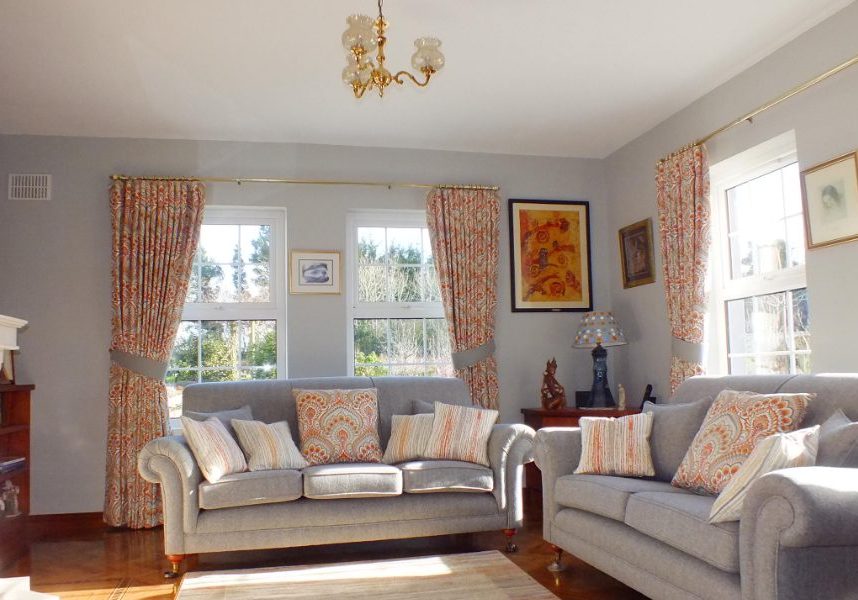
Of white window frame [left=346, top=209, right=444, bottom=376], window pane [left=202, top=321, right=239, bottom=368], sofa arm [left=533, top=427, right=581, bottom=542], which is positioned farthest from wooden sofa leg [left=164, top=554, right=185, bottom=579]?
white window frame [left=346, top=209, right=444, bottom=376]

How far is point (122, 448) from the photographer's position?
5043 mm

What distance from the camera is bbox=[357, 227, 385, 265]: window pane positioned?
5.88m

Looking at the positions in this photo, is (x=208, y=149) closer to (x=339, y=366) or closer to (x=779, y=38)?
(x=339, y=366)

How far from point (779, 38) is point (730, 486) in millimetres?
2627

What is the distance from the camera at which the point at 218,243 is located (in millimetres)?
5656

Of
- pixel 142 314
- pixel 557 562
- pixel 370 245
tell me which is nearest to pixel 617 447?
pixel 557 562

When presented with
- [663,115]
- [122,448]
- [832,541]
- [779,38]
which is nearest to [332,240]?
[122,448]

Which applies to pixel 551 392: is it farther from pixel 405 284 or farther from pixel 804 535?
pixel 804 535

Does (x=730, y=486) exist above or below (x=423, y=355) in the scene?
below

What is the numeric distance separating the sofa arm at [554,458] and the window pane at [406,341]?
7.29ft

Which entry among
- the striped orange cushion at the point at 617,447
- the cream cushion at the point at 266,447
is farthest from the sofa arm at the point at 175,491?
the striped orange cushion at the point at 617,447

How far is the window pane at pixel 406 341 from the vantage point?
5863 millimetres

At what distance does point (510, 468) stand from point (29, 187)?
378 cm

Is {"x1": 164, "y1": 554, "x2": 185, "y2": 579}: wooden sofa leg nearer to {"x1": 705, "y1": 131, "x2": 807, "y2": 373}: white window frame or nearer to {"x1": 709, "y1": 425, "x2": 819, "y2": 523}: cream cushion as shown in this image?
{"x1": 709, "y1": 425, "x2": 819, "y2": 523}: cream cushion
